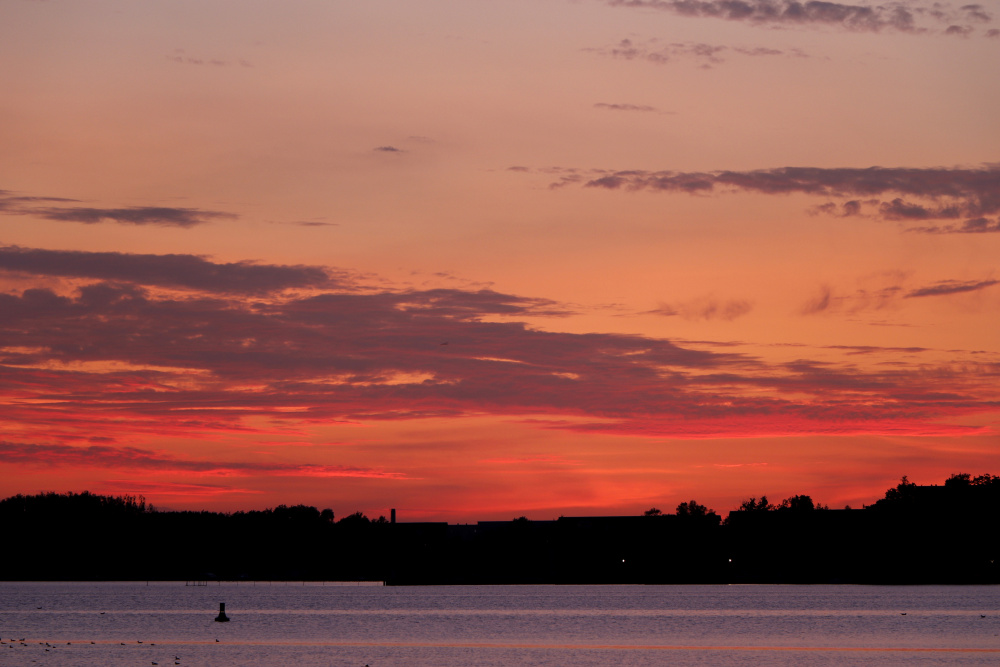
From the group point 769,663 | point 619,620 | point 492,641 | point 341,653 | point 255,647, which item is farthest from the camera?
point 619,620

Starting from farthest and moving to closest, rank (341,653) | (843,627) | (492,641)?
(843,627) → (492,641) → (341,653)

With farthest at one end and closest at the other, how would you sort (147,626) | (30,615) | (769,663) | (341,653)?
(30,615)
(147,626)
(341,653)
(769,663)

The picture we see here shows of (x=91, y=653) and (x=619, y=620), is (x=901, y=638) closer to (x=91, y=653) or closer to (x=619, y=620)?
(x=619, y=620)

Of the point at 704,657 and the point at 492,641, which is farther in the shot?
the point at 492,641

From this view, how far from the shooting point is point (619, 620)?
16812cm

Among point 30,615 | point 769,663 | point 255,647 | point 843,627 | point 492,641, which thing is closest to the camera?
point 769,663

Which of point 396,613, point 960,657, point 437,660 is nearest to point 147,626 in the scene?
point 396,613

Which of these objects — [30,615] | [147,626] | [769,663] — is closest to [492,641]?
[769,663]

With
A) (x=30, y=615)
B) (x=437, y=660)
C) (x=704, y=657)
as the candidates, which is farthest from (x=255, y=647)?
(x=30, y=615)

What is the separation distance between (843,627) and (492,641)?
47.0 m

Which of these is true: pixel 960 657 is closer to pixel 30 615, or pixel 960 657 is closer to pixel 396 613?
pixel 396 613

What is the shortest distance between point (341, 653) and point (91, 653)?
2111 cm

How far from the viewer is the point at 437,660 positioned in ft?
323

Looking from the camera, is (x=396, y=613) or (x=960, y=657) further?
(x=396, y=613)
